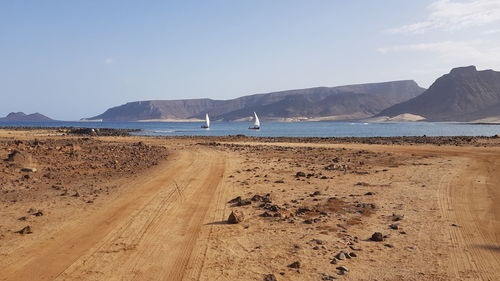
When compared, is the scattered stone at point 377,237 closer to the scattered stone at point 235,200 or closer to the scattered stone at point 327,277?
the scattered stone at point 327,277

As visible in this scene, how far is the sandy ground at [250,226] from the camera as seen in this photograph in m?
6.24

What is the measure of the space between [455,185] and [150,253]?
10644mm

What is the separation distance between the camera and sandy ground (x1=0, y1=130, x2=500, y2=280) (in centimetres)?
624

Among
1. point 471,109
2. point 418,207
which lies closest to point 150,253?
point 418,207

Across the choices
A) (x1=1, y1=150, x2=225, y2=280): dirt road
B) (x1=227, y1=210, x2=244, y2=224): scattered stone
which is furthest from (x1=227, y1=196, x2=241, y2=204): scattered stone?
(x1=227, y1=210, x2=244, y2=224): scattered stone

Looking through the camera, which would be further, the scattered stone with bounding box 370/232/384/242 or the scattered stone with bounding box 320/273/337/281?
the scattered stone with bounding box 370/232/384/242

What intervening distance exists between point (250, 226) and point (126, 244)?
263 centimetres

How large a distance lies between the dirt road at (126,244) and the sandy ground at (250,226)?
0.02 metres

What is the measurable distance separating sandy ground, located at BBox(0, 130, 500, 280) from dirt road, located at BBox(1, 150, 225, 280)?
0.02 metres

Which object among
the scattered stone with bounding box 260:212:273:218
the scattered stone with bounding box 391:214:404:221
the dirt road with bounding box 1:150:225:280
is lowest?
the scattered stone with bounding box 391:214:404:221

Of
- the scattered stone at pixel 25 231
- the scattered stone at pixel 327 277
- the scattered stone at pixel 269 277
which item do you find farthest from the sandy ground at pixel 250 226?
the scattered stone at pixel 269 277

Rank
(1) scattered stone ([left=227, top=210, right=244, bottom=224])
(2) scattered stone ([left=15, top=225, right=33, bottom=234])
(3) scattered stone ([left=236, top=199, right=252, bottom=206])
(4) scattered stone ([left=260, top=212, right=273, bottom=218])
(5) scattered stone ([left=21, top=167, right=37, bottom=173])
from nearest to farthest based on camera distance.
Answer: (2) scattered stone ([left=15, top=225, right=33, bottom=234])
(1) scattered stone ([left=227, top=210, right=244, bottom=224])
(4) scattered stone ([left=260, top=212, right=273, bottom=218])
(3) scattered stone ([left=236, top=199, right=252, bottom=206])
(5) scattered stone ([left=21, top=167, right=37, bottom=173])

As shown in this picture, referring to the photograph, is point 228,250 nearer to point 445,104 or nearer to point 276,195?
point 276,195

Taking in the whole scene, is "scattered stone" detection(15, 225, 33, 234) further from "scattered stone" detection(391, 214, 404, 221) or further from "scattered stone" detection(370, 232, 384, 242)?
"scattered stone" detection(391, 214, 404, 221)
